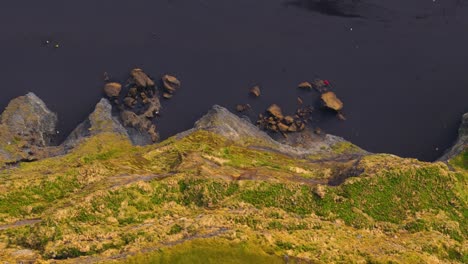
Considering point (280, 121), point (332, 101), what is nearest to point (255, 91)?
point (280, 121)

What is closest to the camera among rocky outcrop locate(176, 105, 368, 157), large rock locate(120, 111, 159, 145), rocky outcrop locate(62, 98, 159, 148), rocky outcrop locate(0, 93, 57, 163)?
rocky outcrop locate(0, 93, 57, 163)

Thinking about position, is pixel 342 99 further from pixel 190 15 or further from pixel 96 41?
pixel 96 41

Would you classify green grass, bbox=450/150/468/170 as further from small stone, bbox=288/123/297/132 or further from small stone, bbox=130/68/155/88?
small stone, bbox=130/68/155/88

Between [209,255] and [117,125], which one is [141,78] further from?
[209,255]

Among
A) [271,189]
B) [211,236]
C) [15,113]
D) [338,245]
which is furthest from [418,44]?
[15,113]

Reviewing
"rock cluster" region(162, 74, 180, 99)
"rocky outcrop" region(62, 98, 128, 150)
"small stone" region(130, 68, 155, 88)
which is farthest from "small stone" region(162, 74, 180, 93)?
"rocky outcrop" region(62, 98, 128, 150)
